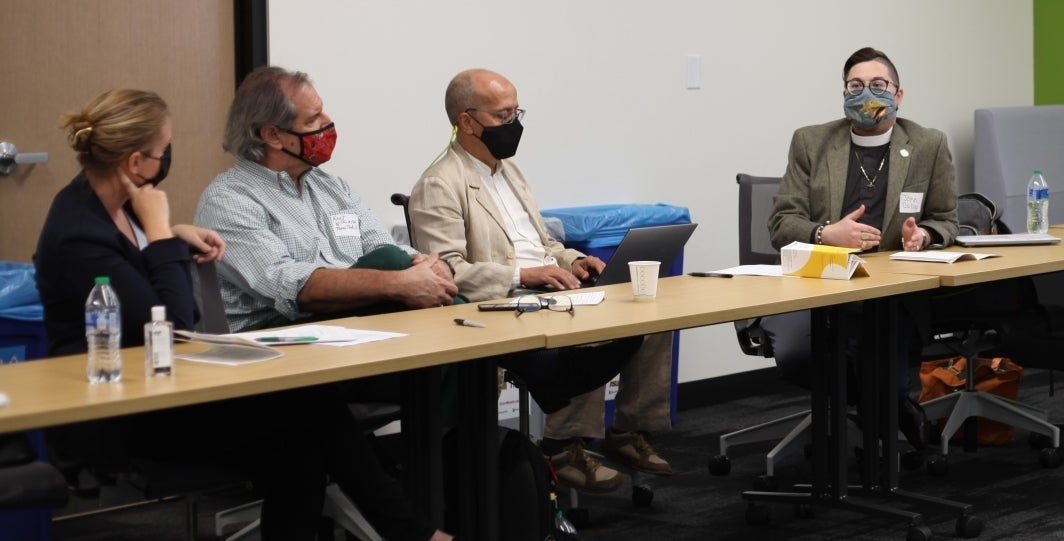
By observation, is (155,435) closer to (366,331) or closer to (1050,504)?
(366,331)

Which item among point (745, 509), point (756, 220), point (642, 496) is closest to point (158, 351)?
point (642, 496)

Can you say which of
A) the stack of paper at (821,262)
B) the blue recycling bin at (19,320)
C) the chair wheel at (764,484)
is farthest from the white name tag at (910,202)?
the blue recycling bin at (19,320)

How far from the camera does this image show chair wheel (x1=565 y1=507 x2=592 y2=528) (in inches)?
140

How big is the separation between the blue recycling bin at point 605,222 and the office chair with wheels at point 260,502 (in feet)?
5.24

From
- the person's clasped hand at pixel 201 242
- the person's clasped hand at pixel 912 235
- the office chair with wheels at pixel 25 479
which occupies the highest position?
the person's clasped hand at pixel 201 242

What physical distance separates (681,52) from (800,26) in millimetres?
738

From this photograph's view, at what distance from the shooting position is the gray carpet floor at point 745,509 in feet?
11.4

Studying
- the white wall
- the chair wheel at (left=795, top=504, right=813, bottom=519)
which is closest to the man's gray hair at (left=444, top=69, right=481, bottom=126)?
the white wall

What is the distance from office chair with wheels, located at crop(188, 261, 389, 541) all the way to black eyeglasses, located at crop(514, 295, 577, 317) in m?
0.46

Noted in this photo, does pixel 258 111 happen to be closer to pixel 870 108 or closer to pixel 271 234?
pixel 271 234

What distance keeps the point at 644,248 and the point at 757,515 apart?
885 millimetres

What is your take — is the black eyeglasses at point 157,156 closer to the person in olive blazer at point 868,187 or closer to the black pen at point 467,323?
the black pen at point 467,323

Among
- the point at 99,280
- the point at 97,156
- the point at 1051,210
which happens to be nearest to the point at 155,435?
the point at 99,280

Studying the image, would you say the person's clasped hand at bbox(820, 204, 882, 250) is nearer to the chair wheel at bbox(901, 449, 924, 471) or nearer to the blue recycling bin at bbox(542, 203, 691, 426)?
the blue recycling bin at bbox(542, 203, 691, 426)
